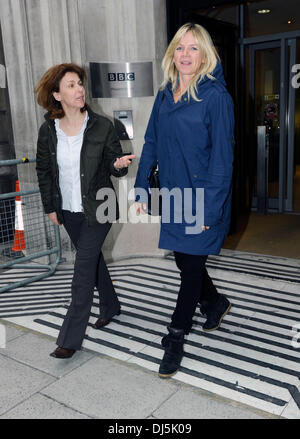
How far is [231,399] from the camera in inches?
93.6

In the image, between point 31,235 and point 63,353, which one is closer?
point 63,353

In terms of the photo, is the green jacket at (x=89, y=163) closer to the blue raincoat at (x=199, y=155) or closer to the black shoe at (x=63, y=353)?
the blue raincoat at (x=199, y=155)

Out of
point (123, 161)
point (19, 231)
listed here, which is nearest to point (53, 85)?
point (123, 161)

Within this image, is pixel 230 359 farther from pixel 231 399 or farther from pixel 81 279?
pixel 81 279

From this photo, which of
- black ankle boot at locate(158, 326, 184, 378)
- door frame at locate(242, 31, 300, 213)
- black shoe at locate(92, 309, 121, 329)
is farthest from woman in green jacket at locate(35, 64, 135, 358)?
door frame at locate(242, 31, 300, 213)

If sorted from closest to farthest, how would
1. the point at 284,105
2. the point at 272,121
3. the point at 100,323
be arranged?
1. the point at 100,323
2. the point at 284,105
3. the point at 272,121

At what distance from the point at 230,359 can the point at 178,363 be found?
36cm

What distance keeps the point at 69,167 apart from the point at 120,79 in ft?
6.77

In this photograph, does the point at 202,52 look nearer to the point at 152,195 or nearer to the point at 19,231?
the point at 152,195

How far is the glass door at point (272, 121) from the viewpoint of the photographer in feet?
21.8

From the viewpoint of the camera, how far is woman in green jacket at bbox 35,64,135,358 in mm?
2766

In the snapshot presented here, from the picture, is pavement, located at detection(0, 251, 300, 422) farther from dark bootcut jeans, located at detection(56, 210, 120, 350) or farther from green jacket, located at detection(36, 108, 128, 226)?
green jacket, located at detection(36, 108, 128, 226)

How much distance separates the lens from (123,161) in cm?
267

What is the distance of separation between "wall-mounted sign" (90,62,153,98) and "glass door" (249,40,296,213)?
106 inches
